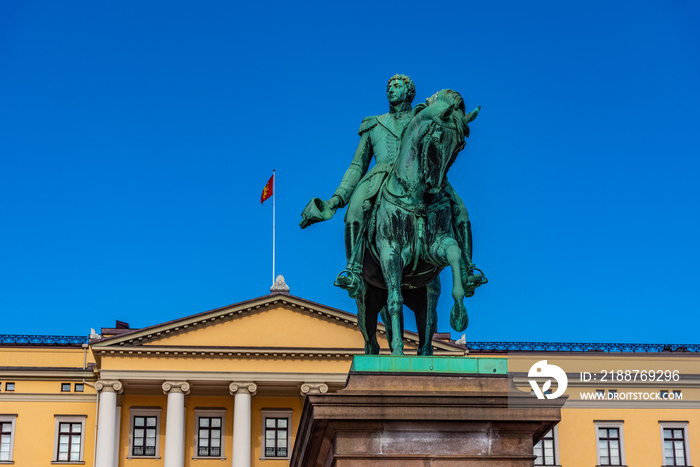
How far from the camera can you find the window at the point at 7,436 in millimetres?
58906

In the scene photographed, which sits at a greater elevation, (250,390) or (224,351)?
(224,351)

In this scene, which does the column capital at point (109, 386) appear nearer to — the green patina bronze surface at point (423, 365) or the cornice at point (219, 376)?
the cornice at point (219, 376)

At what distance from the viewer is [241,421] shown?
187ft

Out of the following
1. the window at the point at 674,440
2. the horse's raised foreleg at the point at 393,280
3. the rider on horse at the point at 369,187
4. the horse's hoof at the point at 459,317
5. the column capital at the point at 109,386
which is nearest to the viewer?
the horse's hoof at the point at 459,317

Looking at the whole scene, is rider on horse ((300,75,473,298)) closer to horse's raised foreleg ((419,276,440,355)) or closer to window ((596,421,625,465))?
horse's raised foreleg ((419,276,440,355))

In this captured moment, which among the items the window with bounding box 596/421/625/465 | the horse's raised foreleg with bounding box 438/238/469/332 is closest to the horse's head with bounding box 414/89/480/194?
the horse's raised foreleg with bounding box 438/238/469/332

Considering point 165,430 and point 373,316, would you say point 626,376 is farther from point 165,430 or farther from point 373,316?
point 373,316

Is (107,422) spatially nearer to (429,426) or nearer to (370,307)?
(370,307)

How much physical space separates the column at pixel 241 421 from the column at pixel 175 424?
2278 millimetres

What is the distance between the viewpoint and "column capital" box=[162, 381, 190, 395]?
57.3m

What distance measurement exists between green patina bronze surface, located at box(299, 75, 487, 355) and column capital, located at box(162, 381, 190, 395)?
153 ft

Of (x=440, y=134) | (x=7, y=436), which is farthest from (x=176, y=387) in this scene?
(x=440, y=134)

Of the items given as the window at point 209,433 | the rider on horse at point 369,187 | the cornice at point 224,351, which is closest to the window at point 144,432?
the window at point 209,433

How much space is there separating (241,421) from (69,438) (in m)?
8.63
